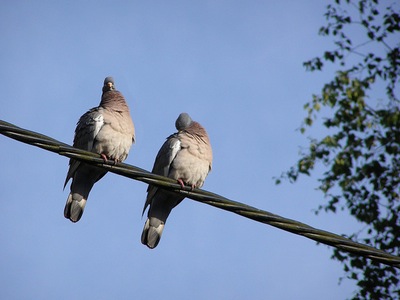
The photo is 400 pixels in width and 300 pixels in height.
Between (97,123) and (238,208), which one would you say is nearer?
(238,208)

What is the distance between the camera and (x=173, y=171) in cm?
634

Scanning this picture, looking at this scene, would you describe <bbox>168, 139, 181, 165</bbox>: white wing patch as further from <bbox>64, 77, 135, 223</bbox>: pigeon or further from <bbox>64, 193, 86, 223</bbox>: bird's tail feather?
<bbox>64, 193, 86, 223</bbox>: bird's tail feather

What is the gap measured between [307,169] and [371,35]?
8.14 ft

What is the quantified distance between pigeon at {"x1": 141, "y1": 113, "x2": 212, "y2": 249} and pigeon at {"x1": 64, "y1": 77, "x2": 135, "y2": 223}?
0.40 meters

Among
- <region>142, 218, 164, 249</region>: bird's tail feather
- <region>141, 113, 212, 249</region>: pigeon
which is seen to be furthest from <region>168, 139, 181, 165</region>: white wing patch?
<region>142, 218, 164, 249</region>: bird's tail feather

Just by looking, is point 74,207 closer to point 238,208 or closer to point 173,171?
point 173,171

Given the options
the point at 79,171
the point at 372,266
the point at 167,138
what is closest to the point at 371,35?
the point at 372,266

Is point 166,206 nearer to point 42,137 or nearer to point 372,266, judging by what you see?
point 42,137

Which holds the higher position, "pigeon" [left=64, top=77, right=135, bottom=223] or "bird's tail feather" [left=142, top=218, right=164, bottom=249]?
"pigeon" [left=64, top=77, right=135, bottom=223]

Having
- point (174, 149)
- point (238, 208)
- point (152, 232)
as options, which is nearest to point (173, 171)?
point (174, 149)

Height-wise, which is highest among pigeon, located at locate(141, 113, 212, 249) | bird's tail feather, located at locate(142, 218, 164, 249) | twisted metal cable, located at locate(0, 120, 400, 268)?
pigeon, located at locate(141, 113, 212, 249)

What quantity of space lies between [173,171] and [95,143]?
791 mm

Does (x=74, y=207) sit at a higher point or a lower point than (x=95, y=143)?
lower

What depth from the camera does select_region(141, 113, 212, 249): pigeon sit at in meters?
6.31
